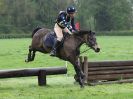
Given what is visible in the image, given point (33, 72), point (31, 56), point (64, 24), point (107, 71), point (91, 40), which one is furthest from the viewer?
point (31, 56)

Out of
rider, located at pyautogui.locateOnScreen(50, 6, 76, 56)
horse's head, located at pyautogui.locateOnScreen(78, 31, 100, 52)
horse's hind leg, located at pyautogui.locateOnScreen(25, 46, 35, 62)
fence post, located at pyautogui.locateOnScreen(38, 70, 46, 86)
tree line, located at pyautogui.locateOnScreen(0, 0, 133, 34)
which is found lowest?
tree line, located at pyautogui.locateOnScreen(0, 0, 133, 34)

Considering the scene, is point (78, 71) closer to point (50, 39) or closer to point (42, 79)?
point (42, 79)

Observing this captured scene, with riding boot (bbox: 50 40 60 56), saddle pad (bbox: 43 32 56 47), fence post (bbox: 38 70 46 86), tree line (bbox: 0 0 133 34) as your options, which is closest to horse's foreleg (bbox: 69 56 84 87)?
riding boot (bbox: 50 40 60 56)

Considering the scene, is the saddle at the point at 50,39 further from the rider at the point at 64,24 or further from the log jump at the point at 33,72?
the log jump at the point at 33,72

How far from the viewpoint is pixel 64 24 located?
1467 cm

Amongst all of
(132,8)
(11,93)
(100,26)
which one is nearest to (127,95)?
(11,93)

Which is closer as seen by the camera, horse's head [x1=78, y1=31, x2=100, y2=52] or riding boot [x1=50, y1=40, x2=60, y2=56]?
horse's head [x1=78, y1=31, x2=100, y2=52]

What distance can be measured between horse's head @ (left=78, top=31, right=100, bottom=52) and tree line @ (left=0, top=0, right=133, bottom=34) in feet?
271

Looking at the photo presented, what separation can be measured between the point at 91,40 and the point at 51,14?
288 ft

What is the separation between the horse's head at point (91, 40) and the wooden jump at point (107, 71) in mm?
972

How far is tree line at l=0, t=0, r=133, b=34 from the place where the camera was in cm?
10138

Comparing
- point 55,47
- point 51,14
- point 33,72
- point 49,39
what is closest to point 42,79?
point 33,72

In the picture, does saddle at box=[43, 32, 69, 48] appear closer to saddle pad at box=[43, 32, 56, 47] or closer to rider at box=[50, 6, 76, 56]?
saddle pad at box=[43, 32, 56, 47]

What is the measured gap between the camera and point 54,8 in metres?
104
